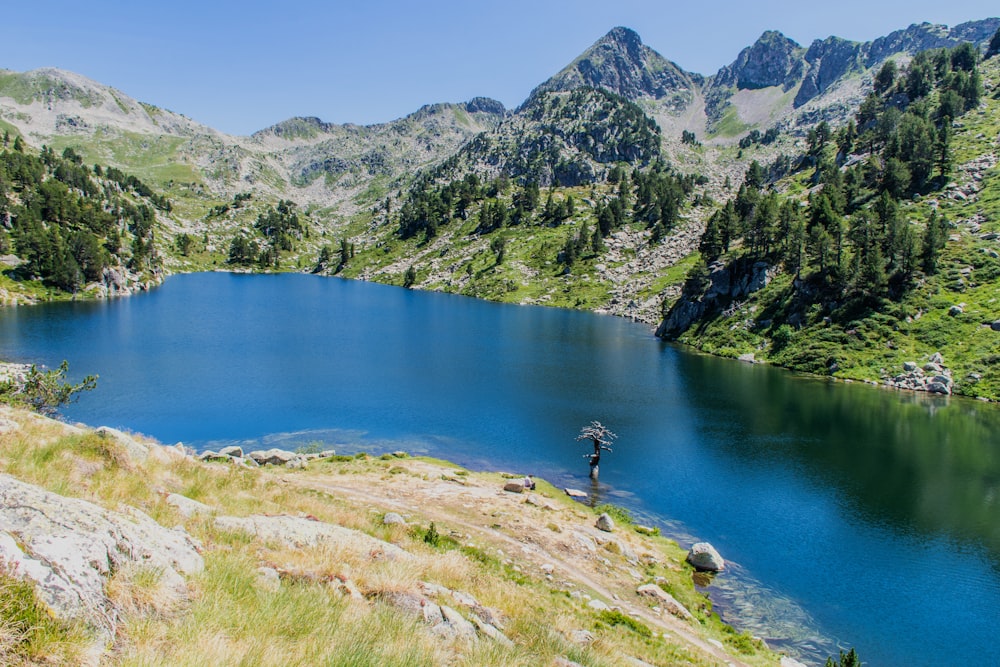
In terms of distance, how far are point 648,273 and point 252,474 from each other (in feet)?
551

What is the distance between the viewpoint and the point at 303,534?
1653 centimetres

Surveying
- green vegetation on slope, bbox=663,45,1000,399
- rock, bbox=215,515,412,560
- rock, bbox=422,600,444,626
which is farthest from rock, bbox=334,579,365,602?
green vegetation on slope, bbox=663,45,1000,399

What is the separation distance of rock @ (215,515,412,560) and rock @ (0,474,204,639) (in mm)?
5096

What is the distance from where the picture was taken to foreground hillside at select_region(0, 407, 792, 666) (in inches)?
295

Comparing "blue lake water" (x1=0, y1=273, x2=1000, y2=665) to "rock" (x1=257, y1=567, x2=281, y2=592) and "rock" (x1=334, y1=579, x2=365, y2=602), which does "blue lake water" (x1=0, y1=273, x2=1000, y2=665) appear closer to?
"rock" (x1=334, y1=579, x2=365, y2=602)

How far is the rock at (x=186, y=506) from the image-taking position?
1542 centimetres

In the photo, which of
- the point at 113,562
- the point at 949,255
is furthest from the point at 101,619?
the point at 949,255

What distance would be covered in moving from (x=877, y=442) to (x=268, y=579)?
219ft

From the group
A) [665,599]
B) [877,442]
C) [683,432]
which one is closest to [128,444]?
[665,599]

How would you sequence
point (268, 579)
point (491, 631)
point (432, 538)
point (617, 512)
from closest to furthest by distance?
point (268, 579)
point (491, 631)
point (432, 538)
point (617, 512)

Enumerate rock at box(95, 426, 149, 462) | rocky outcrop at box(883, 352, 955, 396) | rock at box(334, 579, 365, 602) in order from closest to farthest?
rock at box(334, 579, 365, 602) → rock at box(95, 426, 149, 462) → rocky outcrop at box(883, 352, 955, 396)

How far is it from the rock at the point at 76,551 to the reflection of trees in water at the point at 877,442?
4886 cm

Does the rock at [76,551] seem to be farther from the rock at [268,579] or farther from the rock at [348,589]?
the rock at [348,589]

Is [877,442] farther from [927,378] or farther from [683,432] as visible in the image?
[927,378]
